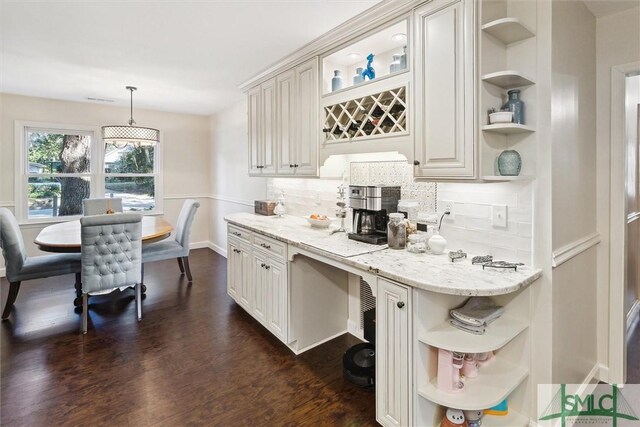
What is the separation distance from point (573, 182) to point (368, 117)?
1289 mm

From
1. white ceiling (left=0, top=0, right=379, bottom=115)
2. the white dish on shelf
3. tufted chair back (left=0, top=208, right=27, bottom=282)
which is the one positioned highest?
white ceiling (left=0, top=0, right=379, bottom=115)

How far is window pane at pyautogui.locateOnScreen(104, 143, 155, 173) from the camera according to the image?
549 centimetres

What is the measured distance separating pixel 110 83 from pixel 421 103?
3913 mm

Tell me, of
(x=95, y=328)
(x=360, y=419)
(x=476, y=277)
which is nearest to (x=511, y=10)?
(x=476, y=277)

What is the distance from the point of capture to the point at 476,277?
1639mm

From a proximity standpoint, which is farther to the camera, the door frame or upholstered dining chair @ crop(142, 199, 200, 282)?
upholstered dining chair @ crop(142, 199, 200, 282)

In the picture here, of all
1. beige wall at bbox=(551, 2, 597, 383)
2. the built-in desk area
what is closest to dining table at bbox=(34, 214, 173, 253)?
the built-in desk area

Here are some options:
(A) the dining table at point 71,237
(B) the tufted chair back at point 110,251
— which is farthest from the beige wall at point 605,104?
(A) the dining table at point 71,237

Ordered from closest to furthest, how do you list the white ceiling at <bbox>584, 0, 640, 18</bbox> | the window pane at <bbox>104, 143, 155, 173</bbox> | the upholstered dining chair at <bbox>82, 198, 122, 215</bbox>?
the white ceiling at <bbox>584, 0, 640, 18</bbox>
the upholstered dining chair at <bbox>82, 198, 122, 215</bbox>
the window pane at <bbox>104, 143, 155, 173</bbox>

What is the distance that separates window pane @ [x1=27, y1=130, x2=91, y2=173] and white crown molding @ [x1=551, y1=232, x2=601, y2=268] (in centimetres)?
613

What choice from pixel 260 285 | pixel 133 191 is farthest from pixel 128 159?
pixel 260 285

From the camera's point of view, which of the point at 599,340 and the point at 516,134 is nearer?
the point at 516,134

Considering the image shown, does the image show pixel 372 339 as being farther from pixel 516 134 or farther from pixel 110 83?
pixel 110 83

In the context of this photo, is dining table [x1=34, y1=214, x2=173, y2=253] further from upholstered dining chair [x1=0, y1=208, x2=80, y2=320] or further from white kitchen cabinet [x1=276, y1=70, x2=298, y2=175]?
white kitchen cabinet [x1=276, y1=70, x2=298, y2=175]
